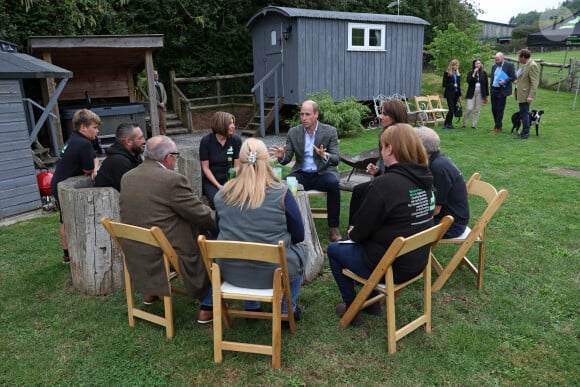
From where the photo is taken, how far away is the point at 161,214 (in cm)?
307

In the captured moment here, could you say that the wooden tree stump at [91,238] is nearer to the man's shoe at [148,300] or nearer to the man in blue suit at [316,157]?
the man's shoe at [148,300]

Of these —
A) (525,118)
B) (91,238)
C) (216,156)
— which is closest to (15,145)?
(216,156)

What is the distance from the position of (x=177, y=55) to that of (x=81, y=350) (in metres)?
17.1

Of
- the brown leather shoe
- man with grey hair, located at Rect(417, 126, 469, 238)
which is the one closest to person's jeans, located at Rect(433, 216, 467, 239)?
man with grey hair, located at Rect(417, 126, 469, 238)

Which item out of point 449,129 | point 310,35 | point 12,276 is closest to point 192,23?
point 310,35

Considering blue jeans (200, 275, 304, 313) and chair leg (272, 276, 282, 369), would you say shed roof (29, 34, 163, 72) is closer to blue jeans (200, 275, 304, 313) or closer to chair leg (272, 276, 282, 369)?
blue jeans (200, 275, 304, 313)

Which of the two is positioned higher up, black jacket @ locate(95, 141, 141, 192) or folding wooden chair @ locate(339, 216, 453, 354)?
black jacket @ locate(95, 141, 141, 192)

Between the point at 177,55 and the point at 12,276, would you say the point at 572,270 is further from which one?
the point at 177,55

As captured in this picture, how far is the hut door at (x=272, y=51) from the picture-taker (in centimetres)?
1280

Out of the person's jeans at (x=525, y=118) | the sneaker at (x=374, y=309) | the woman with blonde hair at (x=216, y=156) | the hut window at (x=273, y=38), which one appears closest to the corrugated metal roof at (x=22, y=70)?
the woman with blonde hair at (x=216, y=156)

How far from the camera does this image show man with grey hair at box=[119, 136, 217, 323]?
304 centimetres

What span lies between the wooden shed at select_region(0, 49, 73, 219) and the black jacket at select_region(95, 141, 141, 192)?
311 cm

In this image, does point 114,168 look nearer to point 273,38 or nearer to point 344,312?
point 344,312

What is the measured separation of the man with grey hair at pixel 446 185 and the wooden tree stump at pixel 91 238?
2608 millimetres
